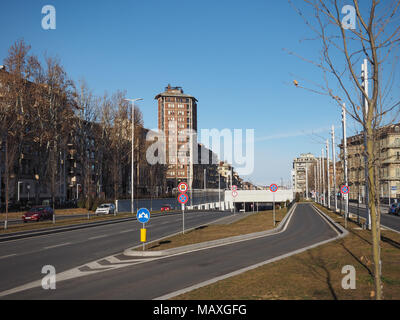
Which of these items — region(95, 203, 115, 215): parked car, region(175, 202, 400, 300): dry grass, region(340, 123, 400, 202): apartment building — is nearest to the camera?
region(175, 202, 400, 300): dry grass

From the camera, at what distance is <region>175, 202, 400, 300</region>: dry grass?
8211 millimetres

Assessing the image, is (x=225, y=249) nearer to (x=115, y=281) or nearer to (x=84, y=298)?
(x=115, y=281)

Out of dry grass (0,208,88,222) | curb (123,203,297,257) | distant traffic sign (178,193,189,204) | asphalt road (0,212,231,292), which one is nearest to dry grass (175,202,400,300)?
curb (123,203,297,257)

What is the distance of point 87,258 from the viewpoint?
14914mm

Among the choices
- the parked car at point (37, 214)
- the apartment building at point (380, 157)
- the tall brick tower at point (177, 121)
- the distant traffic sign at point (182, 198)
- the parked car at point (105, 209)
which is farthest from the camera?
the tall brick tower at point (177, 121)

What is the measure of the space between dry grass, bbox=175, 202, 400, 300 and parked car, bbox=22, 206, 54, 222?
29387mm

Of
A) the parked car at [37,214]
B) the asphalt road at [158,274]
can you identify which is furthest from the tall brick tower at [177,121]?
the asphalt road at [158,274]

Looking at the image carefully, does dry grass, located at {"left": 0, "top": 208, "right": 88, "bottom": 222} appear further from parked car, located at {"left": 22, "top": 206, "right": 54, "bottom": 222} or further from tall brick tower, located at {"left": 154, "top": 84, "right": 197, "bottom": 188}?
tall brick tower, located at {"left": 154, "top": 84, "right": 197, "bottom": 188}

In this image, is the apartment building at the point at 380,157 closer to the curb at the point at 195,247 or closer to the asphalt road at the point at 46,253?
the curb at the point at 195,247

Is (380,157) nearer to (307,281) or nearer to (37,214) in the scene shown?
(307,281)

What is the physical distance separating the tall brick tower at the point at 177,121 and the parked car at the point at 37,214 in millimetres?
86220

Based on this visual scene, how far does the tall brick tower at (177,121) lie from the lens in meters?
126
